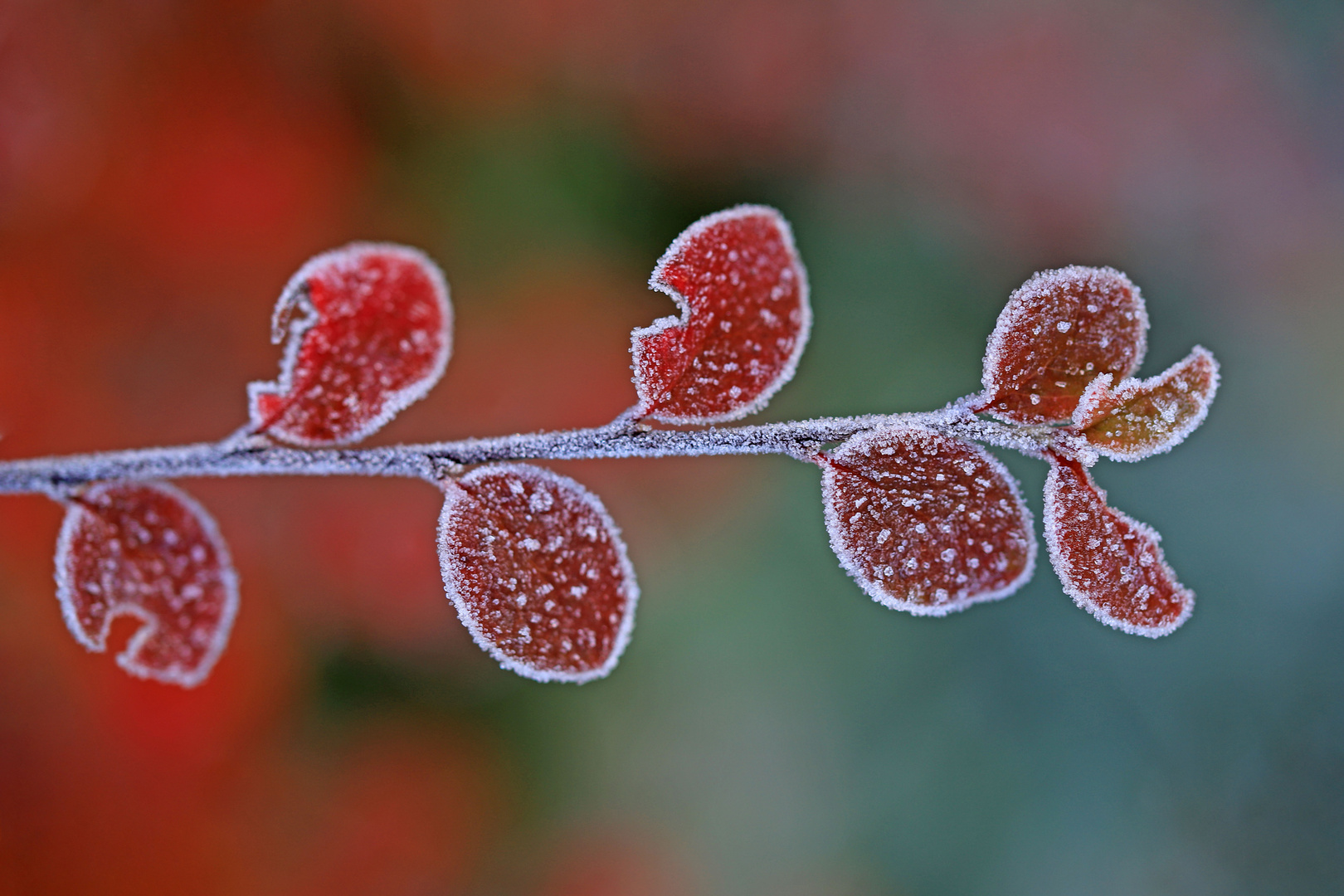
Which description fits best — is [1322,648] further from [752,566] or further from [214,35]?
[214,35]

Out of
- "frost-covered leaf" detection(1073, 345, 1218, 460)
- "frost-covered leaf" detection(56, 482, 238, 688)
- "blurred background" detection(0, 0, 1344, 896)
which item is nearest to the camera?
"frost-covered leaf" detection(1073, 345, 1218, 460)

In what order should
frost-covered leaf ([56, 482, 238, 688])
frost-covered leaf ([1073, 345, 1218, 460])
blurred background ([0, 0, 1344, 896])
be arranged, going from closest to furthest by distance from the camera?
frost-covered leaf ([1073, 345, 1218, 460]), frost-covered leaf ([56, 482, 238, 688]), blurred background ([0, 0, 1344, 896])

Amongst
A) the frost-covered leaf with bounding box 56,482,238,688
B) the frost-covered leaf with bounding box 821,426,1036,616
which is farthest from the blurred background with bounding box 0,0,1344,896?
the frost-covered leaf with bounding box 821,426,1036,616

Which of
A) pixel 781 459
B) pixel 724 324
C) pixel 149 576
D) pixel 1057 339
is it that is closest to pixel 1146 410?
pixel 1057 339

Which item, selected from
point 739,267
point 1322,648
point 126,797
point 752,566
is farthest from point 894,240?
point 126,797

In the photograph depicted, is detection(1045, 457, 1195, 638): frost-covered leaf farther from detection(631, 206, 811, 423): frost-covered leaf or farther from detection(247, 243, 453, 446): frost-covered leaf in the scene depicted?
detection(247, 243, 453, 446): frost-covered leaf
